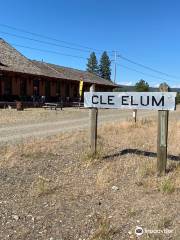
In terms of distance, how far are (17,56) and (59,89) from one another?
7.03 meters

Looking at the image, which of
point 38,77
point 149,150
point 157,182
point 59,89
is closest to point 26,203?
point 157,182

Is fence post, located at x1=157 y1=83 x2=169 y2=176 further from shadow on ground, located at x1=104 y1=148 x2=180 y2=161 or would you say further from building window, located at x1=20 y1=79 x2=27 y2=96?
building window, located at x1=20 y1=79 x2=27 y2=96

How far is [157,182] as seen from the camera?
662cm

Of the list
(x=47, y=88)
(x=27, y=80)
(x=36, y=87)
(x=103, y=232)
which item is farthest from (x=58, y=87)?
(x=103, y=232)

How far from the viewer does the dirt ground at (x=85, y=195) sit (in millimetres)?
4715

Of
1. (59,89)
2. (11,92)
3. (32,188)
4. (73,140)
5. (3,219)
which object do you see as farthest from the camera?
(59,89)

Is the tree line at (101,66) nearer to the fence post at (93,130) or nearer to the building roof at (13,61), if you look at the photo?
the building roof at (13,61)

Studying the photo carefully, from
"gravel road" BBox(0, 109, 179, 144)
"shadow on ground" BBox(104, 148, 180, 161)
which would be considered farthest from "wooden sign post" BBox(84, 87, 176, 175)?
"gravel road" BBox(0, 109, 179, 144)

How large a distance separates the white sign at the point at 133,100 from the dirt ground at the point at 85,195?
1.11 m

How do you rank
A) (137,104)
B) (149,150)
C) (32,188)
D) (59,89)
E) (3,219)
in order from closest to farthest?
1. (3,219)
2. (32,188)
3. (137,104)
4. (149,150)
5. (59,89)

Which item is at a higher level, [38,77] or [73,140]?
[38,77]

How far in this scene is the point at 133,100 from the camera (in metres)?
7.96

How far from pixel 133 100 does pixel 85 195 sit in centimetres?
264

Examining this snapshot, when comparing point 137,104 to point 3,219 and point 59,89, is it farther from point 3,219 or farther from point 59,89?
point 59,89
